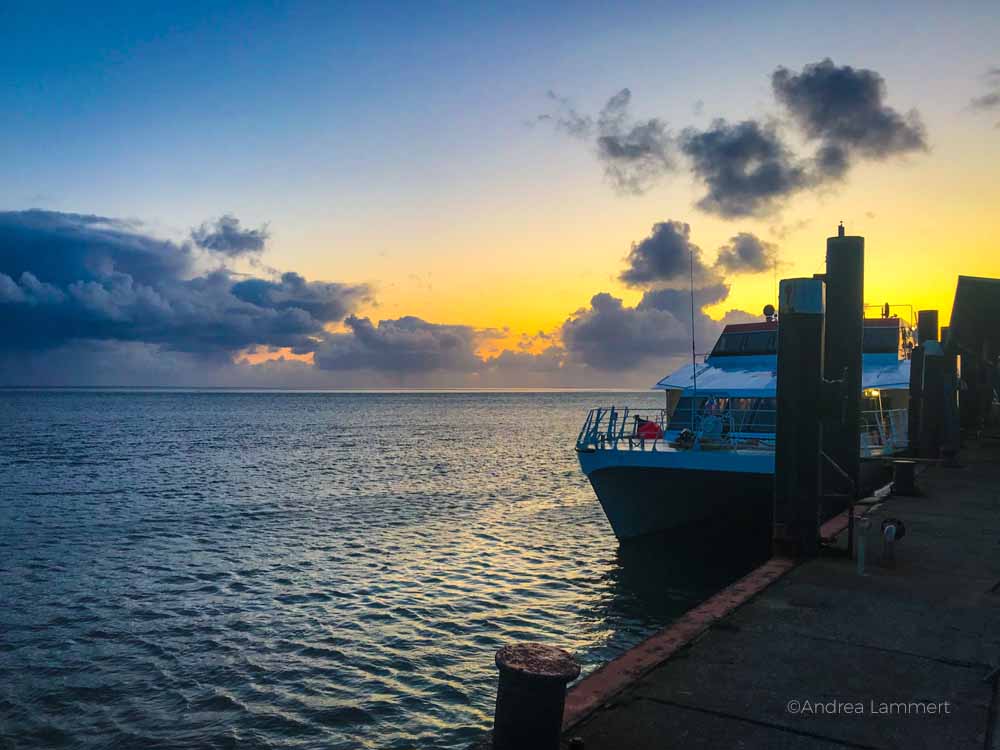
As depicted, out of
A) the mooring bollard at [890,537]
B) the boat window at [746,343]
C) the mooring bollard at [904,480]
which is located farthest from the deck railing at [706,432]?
the mooring bollard at [890,537]

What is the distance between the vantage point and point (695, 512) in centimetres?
1812

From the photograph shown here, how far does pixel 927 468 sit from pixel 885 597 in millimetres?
16023

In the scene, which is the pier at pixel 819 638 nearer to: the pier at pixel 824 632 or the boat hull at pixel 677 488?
the pier at pixel 824 632

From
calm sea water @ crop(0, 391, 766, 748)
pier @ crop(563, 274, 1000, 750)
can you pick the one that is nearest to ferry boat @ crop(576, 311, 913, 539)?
calm sea water @ crop(0, 391, 766, 748)

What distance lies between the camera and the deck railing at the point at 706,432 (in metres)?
16.4

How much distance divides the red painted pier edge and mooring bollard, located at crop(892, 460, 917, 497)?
9016mm

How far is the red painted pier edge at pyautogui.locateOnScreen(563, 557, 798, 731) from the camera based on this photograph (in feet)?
18.7

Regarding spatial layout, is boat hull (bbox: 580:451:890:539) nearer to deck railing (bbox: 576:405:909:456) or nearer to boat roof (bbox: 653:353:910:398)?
deck railing (bbox: 576:405:909:456)

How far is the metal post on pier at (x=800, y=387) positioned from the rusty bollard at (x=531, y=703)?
21.4 feet

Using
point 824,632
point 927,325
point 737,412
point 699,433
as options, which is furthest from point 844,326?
point 927,325

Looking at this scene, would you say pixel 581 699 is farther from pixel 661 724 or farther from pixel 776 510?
pixel 776 510

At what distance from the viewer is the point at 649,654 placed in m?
6.68

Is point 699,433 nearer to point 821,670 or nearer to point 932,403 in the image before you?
point 821,670

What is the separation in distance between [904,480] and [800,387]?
8692 millimetres
